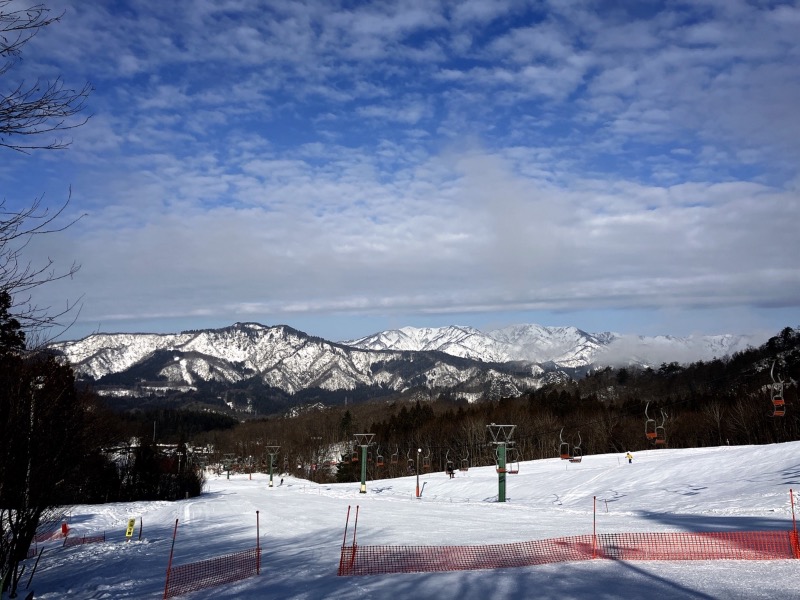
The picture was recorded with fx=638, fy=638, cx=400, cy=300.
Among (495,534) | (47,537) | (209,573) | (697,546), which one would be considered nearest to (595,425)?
(495,534)

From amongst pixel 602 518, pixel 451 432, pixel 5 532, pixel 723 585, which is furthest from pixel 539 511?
pixel 451 432

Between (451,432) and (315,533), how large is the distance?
89.3 meters

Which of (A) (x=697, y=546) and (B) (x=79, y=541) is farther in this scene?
(B) (x=79, y=541)

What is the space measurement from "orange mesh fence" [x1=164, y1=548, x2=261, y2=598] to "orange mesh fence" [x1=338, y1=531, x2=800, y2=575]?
107 inches

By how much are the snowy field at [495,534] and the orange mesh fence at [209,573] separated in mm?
478

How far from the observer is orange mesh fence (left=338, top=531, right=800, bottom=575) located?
51.3 feet

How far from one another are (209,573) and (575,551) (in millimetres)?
9768

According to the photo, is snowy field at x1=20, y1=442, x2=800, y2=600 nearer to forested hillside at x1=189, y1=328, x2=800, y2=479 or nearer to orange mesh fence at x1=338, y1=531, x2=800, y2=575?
orange mesh fence at x1=338, y1=531, x2=800, y2=575

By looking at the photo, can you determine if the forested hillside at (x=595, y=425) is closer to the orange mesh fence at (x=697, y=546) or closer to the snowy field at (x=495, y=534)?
the snowy field at (x=495, y=534)

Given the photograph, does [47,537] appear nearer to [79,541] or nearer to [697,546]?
[79,541]

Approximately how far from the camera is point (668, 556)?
15.7 metres

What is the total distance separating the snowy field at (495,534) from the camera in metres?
Answer: 13.0

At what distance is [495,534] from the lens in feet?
74.1

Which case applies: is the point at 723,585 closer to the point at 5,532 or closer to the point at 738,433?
the point at 5,532
